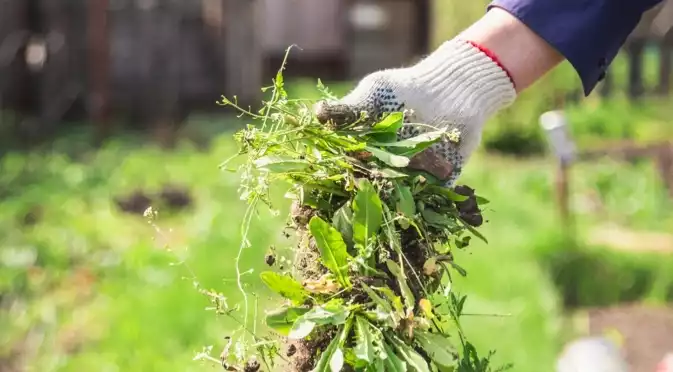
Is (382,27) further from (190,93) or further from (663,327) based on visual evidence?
(663,327)

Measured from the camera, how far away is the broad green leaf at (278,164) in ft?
4.68

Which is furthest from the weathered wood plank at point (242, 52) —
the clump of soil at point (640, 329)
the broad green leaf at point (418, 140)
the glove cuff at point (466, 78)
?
the broad green leaf at point (418, 140)

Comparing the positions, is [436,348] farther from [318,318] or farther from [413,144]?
[413,144]

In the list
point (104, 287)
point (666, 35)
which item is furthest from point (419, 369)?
point (666, 35)

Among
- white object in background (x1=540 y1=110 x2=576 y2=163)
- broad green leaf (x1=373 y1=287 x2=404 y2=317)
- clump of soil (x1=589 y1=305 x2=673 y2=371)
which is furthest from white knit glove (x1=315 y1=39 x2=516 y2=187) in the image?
white object in background (x1=540 y1=110 x2=576 y2=163)

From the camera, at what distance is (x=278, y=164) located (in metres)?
1.43

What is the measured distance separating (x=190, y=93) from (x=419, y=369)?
919 cm

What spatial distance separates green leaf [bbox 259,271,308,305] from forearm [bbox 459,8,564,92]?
0.63 metres

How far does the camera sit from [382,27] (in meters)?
15.0

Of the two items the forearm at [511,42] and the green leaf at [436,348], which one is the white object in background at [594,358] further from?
the green leaf at [436,348]

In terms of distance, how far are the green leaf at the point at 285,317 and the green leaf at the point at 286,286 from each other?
23 millimetres

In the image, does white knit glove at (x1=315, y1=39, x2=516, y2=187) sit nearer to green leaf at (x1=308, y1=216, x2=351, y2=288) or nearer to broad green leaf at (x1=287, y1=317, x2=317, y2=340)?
green leaf at (x1=308, y1=216, x2=351, y2=288)

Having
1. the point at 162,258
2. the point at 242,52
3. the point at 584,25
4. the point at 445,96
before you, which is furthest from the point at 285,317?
the point at 242,52

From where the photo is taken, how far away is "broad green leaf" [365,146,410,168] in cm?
140
